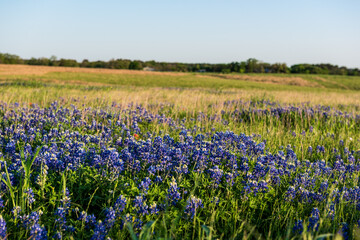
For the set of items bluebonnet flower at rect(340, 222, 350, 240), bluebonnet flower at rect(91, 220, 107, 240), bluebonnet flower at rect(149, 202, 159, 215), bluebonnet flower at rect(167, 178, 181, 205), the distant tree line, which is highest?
the distant tree line

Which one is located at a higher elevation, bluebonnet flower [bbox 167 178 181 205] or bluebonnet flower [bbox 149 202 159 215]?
bluebonnet flower [bbox 167 178 181 205]

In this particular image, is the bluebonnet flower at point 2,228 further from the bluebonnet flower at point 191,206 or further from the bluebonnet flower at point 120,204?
the bluebonnet flower at point 191,206

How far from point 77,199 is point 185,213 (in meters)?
1.19

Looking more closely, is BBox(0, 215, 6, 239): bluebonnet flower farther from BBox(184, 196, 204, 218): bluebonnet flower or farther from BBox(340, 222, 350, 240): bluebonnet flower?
BBox(340, 222, 350, 240): bluebonnet flower

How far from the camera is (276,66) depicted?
103m

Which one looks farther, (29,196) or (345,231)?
(345,231)

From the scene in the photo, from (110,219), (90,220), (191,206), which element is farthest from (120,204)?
(191,206)

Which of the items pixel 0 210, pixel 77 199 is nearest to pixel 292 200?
pixel 77 199

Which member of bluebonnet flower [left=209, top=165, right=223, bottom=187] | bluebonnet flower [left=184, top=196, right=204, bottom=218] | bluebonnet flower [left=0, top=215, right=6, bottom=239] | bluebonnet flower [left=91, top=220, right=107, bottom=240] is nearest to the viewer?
bluebonnet flower [left=0, top=215, right=6, bottom=239]

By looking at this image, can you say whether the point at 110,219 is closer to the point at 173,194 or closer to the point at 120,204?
the point at 120,204

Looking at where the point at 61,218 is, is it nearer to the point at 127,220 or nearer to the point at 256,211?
the point at 127,220

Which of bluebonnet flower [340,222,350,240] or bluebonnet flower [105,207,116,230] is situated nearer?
bluebonnet flower [105,207,116,230]

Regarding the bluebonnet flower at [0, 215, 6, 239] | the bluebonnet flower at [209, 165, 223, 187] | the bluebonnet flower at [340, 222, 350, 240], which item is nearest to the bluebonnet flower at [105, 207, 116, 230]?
the bluebonnet flower at [0, 215, 6, 239]

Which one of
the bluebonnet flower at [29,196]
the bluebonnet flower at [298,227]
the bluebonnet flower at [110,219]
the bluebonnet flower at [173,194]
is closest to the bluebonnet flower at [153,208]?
the bluebonnet flower at [173,194]
